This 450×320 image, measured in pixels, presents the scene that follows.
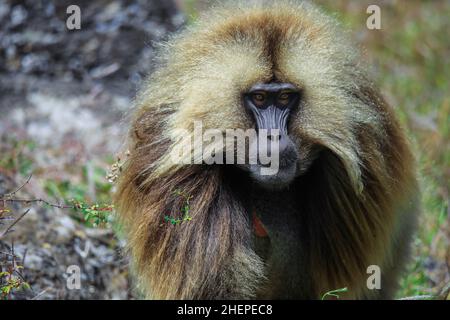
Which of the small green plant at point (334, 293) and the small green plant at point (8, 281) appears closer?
the small green plant at point (8, 281)

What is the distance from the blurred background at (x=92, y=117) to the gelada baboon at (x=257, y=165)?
0.44 m

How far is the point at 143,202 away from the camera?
4246 mm

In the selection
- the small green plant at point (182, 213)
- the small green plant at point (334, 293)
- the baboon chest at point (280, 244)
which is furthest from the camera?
the baboon chest at point (280, 244)

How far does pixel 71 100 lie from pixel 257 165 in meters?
3.83

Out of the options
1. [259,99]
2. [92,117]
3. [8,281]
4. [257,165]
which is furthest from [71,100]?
[257,165]

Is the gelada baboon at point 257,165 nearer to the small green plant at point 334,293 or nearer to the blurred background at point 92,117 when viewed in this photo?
the small green plant at point 334,293

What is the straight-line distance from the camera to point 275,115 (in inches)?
157

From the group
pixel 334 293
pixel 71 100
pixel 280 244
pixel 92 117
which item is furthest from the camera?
pixel 71 100

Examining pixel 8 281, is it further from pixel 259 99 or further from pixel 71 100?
pixel 71 100

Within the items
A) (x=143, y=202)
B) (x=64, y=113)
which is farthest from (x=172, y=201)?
(x=64, y=113)

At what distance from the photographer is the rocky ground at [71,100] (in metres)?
5.50

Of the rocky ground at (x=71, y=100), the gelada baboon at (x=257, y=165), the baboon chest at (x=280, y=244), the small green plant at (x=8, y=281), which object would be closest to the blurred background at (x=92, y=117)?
the rocky ground at (x=71, y=100)

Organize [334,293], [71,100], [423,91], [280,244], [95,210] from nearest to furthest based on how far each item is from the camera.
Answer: [95,210] < [280,244] < [334,293] < [71,100] < [423,91]

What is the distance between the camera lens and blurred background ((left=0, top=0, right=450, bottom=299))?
5.21 meters
